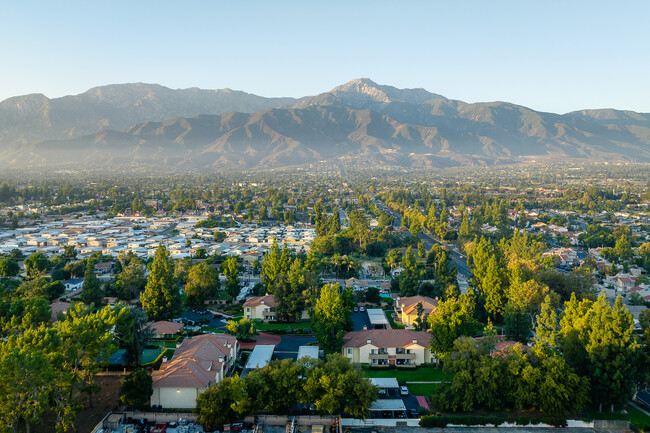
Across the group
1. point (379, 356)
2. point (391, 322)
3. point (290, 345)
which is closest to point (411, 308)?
point (391, 322)

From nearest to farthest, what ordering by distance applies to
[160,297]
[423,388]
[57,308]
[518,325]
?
1. [423,388]
2. [518,325]
3. [57,308]
4. [160,297]

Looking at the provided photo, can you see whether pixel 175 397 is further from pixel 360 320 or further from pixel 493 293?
pixel 493 293

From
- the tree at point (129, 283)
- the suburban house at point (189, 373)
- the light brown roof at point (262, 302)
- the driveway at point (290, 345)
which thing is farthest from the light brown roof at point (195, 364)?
the tree at point (129, 283)

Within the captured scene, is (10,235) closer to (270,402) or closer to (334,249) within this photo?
(334,249)

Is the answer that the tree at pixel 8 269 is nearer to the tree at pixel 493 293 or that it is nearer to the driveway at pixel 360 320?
the driveway at pixel 360 320

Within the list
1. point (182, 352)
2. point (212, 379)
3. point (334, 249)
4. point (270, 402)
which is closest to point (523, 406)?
point (270, 402)

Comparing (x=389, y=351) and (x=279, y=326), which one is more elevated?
(x=389, y=351)

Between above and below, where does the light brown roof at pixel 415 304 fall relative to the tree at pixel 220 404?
below
